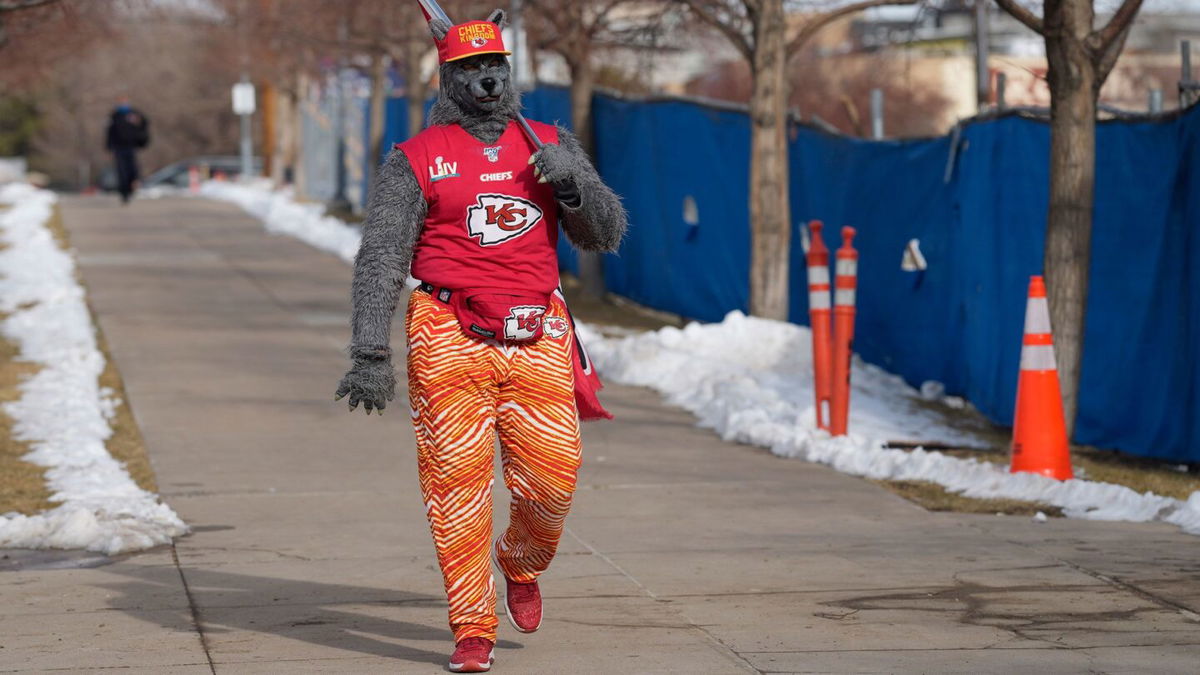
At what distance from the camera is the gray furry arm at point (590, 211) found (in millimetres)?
5375

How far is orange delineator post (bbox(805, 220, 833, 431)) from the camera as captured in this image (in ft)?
33.4

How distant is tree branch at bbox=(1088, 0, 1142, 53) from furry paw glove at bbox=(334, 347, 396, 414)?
4936 millimetres

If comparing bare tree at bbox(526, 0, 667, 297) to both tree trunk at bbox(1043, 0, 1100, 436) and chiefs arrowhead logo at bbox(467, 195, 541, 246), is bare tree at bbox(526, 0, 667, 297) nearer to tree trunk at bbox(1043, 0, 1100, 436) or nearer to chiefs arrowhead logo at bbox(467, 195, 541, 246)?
tree trunk at bbox(1043, 0, 1100, 436)

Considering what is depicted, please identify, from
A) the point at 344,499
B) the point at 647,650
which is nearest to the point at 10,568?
the point at 344,499

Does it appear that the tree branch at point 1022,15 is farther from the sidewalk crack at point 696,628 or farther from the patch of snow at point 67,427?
the patch of snow at point 67,427

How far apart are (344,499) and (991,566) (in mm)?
2969

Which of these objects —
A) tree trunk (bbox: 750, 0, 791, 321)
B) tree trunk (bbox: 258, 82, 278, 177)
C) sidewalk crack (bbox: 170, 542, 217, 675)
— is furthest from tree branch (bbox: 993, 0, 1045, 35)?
tree trunk (bbox: 258, 82, 278, 177)

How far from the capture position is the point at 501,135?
17.8 feet

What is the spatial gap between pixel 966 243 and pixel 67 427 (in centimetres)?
544

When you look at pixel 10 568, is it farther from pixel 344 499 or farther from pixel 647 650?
pixel 647 650

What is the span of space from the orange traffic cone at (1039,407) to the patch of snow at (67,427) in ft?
12.5

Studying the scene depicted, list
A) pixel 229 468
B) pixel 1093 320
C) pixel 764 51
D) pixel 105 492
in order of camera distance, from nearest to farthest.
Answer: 1. pixel 105 492
2. pixel 229 468
3. pixel 1093 320
4. pixel 764 51

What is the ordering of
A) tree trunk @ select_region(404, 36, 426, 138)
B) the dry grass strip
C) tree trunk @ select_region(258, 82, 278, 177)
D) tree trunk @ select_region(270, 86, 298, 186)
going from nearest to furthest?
1. the dry grass strip
2. tree trunk @ select_region(404, 36, 426, 138)
3. tree trunk @ select_region(270, 86, 298, 186)
4. tree trunk @ select_region(258, 82, 278, 177)

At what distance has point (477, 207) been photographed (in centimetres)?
537
